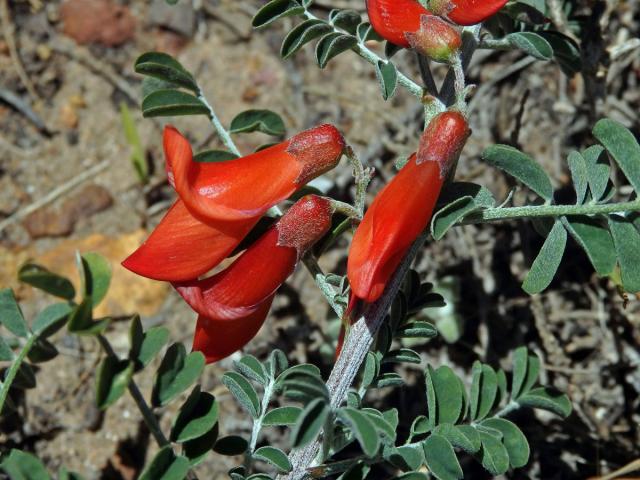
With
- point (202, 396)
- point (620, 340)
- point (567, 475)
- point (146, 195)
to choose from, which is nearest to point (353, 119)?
point (146, 195)

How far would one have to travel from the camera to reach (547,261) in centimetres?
156

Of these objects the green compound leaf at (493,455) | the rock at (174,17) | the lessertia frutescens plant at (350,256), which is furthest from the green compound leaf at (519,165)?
the rock at (174,17)

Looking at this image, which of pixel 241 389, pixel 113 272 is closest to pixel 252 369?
pixel 241 389

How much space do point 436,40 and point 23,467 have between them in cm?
103

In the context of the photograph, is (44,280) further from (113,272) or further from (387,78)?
(113,272)

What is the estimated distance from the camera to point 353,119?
2.97 metres

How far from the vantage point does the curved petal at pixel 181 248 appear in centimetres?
146

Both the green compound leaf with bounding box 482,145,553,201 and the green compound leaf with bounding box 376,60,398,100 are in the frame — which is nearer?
the green compound leaf with bounding box 482,145,553,201

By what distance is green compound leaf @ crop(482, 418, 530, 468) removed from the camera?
5.65ft

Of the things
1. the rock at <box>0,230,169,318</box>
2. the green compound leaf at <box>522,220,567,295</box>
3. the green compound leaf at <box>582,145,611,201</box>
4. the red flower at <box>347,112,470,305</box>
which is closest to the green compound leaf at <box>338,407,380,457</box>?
the red flower at <box>347,112,470,305</box>

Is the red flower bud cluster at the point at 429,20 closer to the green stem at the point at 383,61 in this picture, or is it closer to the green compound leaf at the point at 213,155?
the green stem at the point at 383,61

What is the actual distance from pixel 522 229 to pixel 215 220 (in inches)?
46.0

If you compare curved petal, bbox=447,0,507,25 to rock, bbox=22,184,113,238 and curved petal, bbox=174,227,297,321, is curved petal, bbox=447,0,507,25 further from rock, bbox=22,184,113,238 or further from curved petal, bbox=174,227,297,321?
rock, bbox=22,184,113,238

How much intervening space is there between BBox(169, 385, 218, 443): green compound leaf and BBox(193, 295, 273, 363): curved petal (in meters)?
0.08
